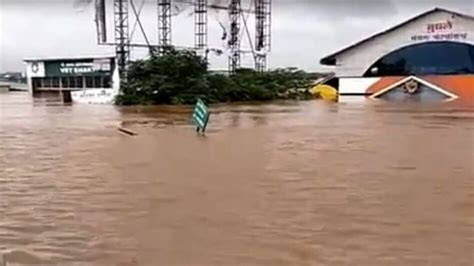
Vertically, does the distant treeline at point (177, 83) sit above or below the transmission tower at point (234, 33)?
below

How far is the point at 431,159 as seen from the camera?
9.11 metres

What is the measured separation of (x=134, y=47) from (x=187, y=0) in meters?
5.36

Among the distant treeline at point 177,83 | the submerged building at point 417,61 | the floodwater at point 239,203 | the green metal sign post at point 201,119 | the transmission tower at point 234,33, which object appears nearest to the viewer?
the floodwater at point 239,203

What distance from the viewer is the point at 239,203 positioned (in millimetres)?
6125

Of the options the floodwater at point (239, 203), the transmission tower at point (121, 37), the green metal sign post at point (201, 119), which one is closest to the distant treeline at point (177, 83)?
the transmission tower at point (121, 37)

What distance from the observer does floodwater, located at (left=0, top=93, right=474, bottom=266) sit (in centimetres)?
448

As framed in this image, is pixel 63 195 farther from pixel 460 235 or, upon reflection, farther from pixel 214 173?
pixel 460 235

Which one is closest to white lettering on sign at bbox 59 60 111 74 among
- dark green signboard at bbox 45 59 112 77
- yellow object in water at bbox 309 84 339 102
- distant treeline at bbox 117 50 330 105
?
dark green signboard at bbox 45 59 112 77

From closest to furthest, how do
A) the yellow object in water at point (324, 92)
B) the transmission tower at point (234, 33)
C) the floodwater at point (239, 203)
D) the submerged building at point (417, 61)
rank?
the floodwater at point (239, 203) → the submerged building at point (417, 61) → the transmission tower at point (234, 33) → the yellow object in water at point (324, 92)

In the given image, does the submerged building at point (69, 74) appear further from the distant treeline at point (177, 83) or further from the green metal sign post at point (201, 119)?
the green metal sign post at point (201, 119)

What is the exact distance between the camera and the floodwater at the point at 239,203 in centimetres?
448

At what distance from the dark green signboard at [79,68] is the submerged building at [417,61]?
14362mm

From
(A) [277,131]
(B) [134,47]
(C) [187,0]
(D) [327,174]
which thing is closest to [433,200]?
(D) [327,174]

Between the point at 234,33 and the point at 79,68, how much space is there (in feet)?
34.5
